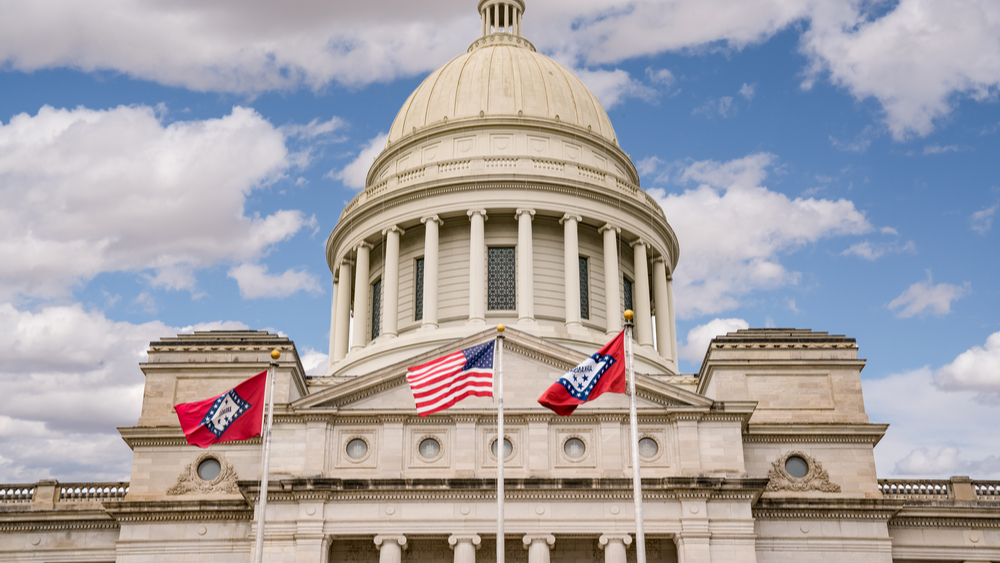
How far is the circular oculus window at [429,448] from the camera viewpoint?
30.2 meters

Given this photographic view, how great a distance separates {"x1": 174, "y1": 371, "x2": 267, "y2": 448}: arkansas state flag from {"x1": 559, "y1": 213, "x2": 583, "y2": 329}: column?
19.0 m

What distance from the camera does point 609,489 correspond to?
95.5ft

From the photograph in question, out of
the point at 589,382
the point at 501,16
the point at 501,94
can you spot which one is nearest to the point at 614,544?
the point at 589,382

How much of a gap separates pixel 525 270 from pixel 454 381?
754 inches

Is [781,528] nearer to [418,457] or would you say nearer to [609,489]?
[609,489]

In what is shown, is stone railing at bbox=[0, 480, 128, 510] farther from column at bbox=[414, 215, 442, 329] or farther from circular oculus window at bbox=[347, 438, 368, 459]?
column at bbox=[414, 215, 442, 329]

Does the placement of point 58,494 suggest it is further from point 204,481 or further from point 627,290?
point 627,290

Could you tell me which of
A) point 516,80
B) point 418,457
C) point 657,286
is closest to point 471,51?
point 516,80

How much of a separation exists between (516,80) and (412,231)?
9.41m

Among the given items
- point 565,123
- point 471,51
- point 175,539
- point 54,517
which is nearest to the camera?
Answer: point 175,539

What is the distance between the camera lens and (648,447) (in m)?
30.2

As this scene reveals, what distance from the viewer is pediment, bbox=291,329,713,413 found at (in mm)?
30406

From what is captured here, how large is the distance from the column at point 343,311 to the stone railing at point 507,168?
374cm

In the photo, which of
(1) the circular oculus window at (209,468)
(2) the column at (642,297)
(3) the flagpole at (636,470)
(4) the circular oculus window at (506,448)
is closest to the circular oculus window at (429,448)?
(4) the circular oculus window at (506,448)
